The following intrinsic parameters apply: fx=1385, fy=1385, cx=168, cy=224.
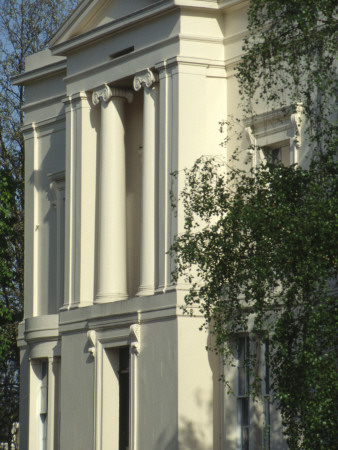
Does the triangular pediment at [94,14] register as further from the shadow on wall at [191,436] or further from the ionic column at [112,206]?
the shadow on wall at [191,436]

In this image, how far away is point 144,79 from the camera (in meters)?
33.3

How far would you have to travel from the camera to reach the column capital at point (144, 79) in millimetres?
33188

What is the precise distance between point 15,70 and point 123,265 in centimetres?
1779

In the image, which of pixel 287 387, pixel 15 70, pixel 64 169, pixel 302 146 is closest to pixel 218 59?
pixel 302 146

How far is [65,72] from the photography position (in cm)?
3909

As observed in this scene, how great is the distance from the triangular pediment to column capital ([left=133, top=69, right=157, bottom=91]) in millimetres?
1742

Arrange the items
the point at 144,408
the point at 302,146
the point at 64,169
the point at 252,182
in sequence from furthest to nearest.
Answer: the point at 64,169
the point at 144,408
the point at 302,146
the point at 252,182

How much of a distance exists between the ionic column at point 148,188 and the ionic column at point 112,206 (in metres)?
1.44

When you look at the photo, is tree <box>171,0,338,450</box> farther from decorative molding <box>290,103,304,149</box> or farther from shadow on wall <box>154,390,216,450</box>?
shadow on wall <box>154,390,216,450</box>

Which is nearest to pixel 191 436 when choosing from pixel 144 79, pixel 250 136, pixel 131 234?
pixel 131 234

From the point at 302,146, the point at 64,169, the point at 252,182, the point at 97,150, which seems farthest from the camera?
the point at 64,169

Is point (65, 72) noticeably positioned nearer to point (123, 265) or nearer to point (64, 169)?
point (64, 169)

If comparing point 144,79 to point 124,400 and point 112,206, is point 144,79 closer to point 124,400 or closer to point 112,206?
point 112,206

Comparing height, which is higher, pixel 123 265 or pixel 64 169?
pixel 64 169
